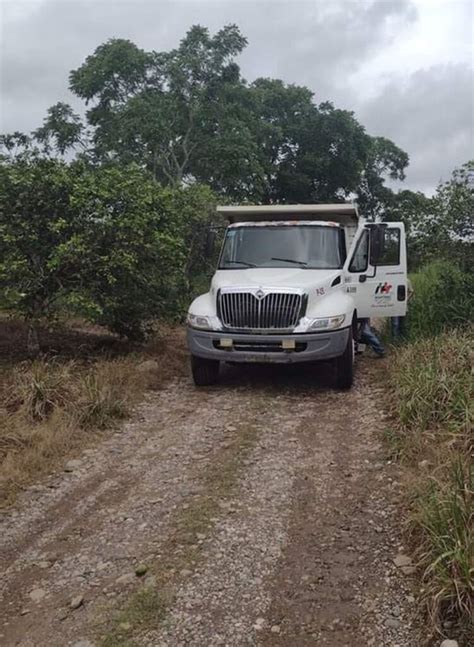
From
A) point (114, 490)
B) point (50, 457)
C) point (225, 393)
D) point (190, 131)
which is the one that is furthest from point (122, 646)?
point (190, 131)

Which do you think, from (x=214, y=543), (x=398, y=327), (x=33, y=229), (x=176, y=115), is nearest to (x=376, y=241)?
(x=398, y=327)

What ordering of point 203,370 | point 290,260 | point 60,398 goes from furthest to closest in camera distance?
point 290,260, point 203,370, point 60,398

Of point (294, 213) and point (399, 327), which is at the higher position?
point (294, 213)

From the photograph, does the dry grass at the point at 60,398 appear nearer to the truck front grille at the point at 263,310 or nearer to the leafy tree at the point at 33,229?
the leafy tree at the point at 33,229

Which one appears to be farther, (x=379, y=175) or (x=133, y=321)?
(x=379, y=175)

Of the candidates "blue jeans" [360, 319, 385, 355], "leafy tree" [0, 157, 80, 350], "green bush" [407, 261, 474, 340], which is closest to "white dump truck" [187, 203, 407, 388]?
"blue jeans" [360, 319, 385, 355]

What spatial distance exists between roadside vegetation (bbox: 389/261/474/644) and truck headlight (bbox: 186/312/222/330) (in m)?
2.29

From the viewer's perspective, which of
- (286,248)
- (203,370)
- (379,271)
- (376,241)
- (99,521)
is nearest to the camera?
(99,521)

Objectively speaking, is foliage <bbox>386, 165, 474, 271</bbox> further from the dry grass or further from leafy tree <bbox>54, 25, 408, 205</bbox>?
leafy tree <bbox>54, 25, 408, 205</bbox>

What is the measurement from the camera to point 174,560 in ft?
12.3

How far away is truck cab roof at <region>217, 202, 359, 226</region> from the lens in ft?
30.3

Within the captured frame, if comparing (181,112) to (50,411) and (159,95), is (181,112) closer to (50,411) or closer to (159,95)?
(159,95)

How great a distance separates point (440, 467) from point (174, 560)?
6.44 ft

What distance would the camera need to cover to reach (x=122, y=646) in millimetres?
2949
